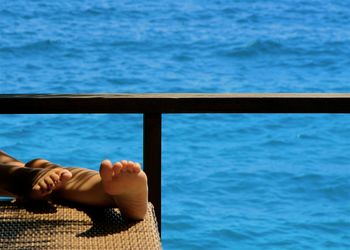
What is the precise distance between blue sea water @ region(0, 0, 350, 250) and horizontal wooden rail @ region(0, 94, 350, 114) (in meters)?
3.60

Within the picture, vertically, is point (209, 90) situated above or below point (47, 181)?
above

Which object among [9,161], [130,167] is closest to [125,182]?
[130,167]

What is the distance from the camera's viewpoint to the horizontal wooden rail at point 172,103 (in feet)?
5.63

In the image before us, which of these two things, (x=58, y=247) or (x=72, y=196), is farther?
(x=72, y=196)

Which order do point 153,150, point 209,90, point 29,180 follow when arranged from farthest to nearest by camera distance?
point 209,90, point 153,150, point 29,180

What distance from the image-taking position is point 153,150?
1.76 metres

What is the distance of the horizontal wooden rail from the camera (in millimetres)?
1717

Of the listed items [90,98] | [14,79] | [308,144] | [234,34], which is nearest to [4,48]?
[14,79]

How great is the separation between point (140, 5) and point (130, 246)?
9.21m

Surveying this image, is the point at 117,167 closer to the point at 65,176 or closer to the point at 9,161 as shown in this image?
the point at 65,176

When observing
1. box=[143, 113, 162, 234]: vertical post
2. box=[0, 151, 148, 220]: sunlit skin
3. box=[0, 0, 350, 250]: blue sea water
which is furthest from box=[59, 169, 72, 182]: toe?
box=[0, 0, 350, 250]: blue sea water

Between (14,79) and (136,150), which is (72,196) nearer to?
(136,150)

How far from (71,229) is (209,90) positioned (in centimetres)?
647

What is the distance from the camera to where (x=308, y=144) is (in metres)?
6.86
